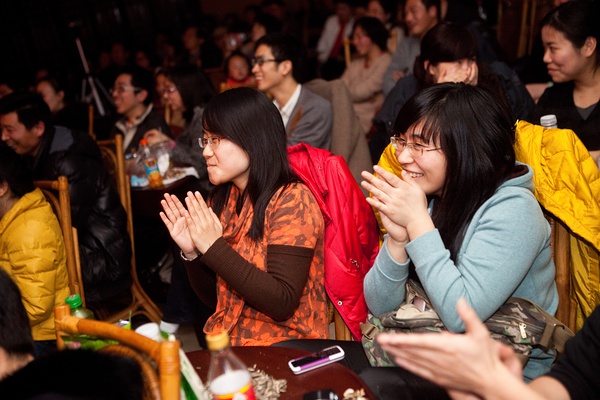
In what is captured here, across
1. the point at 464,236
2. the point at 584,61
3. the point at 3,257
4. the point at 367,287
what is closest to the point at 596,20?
the point at 584,61

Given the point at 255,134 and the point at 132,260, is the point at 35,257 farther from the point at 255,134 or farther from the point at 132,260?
the point at 255,134

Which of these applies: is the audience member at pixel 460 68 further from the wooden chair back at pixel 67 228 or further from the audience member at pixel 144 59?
the audience member at pixel 144 59

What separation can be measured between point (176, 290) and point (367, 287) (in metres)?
1.30

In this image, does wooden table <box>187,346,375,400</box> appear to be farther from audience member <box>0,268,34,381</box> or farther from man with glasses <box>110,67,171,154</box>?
man with glasses <box>110,67,171,154</box>

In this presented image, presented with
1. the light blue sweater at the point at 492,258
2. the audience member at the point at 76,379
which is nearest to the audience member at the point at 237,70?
the light blue sweater at the point at 492,258

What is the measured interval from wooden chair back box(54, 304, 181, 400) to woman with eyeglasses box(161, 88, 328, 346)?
49 cm

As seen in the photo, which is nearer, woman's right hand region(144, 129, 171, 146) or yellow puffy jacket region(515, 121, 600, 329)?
yellow puffy jacket region(515, 121, 600, 329)

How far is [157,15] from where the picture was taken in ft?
30.1

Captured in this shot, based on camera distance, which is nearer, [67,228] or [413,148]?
[413,148]

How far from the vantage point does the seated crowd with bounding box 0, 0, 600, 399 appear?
46.5 inches

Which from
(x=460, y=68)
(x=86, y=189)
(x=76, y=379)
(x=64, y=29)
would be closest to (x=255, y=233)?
(x=76, y=379)

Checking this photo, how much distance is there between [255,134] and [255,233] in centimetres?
29

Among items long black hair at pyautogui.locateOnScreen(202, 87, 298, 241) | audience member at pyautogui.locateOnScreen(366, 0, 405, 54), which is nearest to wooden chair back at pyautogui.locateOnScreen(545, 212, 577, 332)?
long black hair at pyautogui.locateOnScreen(202, 87, 298, 241)

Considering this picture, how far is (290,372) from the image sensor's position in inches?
52.3
